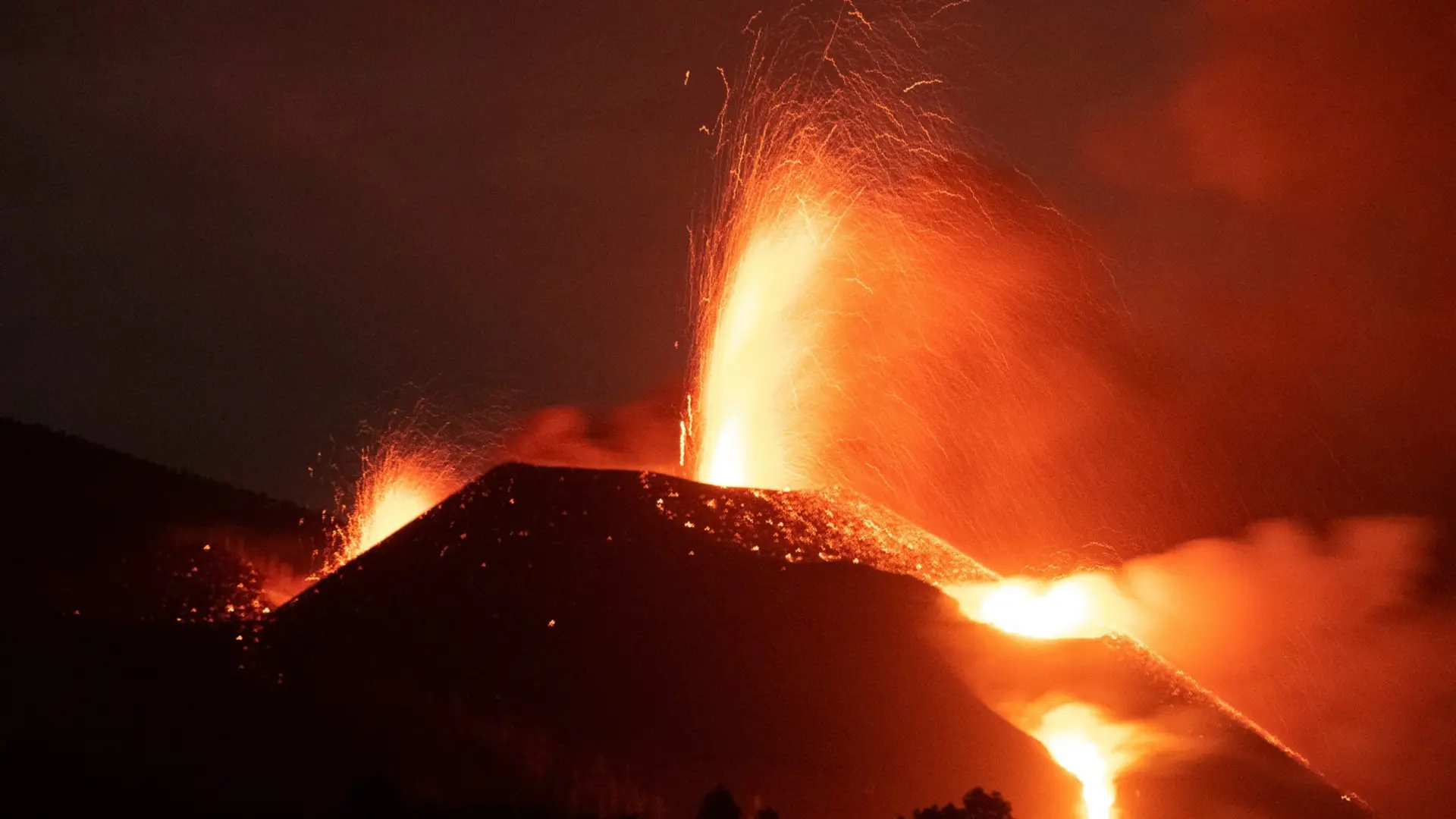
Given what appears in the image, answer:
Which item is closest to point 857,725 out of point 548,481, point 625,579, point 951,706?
point 951,706

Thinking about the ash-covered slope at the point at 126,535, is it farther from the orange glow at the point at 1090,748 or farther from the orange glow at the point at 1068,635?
the orange glow at the point at 1090,748

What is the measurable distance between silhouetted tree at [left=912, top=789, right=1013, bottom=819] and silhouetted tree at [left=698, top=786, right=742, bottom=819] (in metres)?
2.07

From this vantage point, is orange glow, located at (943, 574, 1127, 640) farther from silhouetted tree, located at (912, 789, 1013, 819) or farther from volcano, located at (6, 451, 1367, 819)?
silhouetted tree, located at (912, 789, 1013, 819)

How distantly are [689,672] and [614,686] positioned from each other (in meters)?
1.00

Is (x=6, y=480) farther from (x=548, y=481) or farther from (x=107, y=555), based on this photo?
(x=548, y=481)

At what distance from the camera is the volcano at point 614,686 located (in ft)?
52.1

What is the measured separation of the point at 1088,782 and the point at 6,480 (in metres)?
21.6

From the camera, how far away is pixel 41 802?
14.2 m

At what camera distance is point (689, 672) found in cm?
1853

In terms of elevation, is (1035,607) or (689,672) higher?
(1035,607)

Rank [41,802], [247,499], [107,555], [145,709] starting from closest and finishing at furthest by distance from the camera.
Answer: [41,802] → [145,709] → [107,555] → [247,499]

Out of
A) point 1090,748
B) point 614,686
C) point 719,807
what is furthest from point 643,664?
point 1090,748

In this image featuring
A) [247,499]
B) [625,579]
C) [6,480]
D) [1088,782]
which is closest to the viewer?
[1088,782]

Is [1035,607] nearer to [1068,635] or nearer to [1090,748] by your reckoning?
[1068,635]
